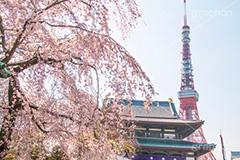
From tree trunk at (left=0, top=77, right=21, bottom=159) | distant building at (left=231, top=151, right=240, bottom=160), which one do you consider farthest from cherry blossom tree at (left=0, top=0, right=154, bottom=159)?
distant building at (left=231, top=151, right=240, bottom=160)

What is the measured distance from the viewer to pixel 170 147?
16594 millimetres

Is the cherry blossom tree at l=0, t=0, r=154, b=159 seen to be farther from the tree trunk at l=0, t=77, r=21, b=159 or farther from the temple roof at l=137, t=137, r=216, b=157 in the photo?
the temple roof at l=137, t=137, r=216, b=157

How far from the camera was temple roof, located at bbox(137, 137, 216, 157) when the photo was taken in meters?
16.7

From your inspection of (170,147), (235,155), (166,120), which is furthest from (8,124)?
(235,155)

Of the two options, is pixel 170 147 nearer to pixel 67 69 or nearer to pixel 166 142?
pixel 166 142

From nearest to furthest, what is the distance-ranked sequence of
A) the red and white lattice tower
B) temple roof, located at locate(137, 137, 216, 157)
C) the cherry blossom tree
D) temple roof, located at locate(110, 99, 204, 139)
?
the cherry blossom tree
temple roof, located at locate(137, 137, 216, 157)
temple roof, located at locate(110, 99, 204, 139)
the red and white lattice tower

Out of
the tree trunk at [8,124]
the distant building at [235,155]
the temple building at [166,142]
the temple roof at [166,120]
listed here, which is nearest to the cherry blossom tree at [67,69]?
the tree trunk at [8,124]

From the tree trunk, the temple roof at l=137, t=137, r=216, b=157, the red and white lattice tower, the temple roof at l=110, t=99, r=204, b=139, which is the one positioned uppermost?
the red and white lattice tower

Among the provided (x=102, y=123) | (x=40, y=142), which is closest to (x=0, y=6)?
(x=102, y=123)

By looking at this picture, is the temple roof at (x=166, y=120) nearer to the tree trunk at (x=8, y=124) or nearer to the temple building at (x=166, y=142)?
the temple building at (x=166, y=142)

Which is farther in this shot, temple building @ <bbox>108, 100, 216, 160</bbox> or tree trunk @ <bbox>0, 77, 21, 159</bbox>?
temple building @ <bbox>108, 100, 216, 160</bbox>

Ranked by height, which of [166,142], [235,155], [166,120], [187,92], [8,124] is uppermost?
[187,92]

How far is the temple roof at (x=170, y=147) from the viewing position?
1669 centimetres

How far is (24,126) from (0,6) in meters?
1.77
